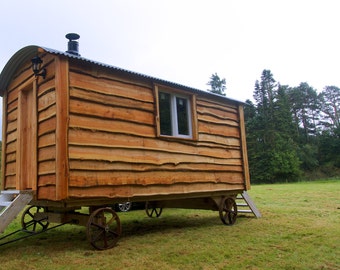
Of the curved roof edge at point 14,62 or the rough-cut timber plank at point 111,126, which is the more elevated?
the curved roof edge at point 14,62

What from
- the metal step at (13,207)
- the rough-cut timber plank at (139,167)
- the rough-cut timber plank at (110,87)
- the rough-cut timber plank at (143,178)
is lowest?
the metal step at (13,207)

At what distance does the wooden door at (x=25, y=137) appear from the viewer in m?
5.72

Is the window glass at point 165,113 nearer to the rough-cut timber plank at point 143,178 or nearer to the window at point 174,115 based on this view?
the window at point 174,115

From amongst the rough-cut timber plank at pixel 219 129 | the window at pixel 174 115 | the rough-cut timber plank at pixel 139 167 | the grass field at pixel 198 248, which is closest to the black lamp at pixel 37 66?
the rough-cut timber plank at pixel 139 167

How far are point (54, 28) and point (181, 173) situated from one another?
1065 centimetres

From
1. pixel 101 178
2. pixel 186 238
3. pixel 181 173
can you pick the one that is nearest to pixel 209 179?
pixel 181 173

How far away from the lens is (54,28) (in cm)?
1338

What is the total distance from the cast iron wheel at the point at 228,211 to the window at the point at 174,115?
6.66 feet

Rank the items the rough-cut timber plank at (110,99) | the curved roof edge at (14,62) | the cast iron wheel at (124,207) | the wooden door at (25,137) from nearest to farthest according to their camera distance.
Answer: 1. the rough-cut timber plank at (110,99)
2. the curved roof edge at (14,62)
3. the wooden door at (25,137)
4. the cast iron wheel at (124,207)

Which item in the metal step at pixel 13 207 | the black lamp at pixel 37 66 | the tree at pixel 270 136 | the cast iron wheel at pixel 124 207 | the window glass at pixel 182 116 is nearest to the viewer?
the metal step at pixel 13 207

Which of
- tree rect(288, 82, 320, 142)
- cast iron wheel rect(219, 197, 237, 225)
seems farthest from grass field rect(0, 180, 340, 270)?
tree rect(288, 82, 320, 142)

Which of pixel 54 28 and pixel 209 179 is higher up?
pixel 54 28

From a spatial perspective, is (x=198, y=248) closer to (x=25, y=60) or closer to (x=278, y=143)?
(x=25, y=60)

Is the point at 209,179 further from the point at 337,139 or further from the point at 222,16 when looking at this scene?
the point at 337,139
